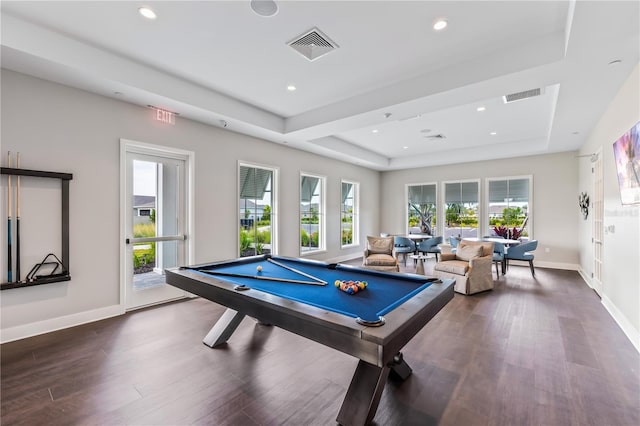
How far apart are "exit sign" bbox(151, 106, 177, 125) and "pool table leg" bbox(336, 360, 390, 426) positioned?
14.2ft

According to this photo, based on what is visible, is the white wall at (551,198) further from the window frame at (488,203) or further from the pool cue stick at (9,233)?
the pool cue stick at (9,233)

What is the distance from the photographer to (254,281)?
266cm

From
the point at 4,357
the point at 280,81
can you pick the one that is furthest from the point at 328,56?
the point at 4,357

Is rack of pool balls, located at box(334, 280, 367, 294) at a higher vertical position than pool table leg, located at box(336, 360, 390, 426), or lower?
higher

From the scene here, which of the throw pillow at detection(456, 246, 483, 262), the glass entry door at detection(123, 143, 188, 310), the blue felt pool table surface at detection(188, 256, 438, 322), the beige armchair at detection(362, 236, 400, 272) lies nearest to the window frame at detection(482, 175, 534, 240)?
the throw pillow at detection(456, 246, 483, 262)

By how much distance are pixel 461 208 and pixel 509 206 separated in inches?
47.6

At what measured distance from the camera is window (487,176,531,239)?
297 inches

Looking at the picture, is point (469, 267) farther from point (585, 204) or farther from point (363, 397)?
point (363, 397)

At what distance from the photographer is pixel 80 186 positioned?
3.55 metres

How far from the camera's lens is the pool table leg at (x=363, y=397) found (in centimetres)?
178

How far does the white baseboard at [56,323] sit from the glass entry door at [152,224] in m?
0.24

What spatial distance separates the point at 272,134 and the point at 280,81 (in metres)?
1.60


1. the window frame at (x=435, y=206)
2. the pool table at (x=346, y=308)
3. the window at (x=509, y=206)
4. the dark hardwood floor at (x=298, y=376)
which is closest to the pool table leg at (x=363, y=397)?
the pool table at (x=346, y=308)

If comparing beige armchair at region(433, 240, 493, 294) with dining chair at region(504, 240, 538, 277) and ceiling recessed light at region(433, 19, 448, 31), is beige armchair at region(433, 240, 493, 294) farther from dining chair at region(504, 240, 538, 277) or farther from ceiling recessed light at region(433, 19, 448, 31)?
ceiling recessed light at region(433, 19, 448, 31)
